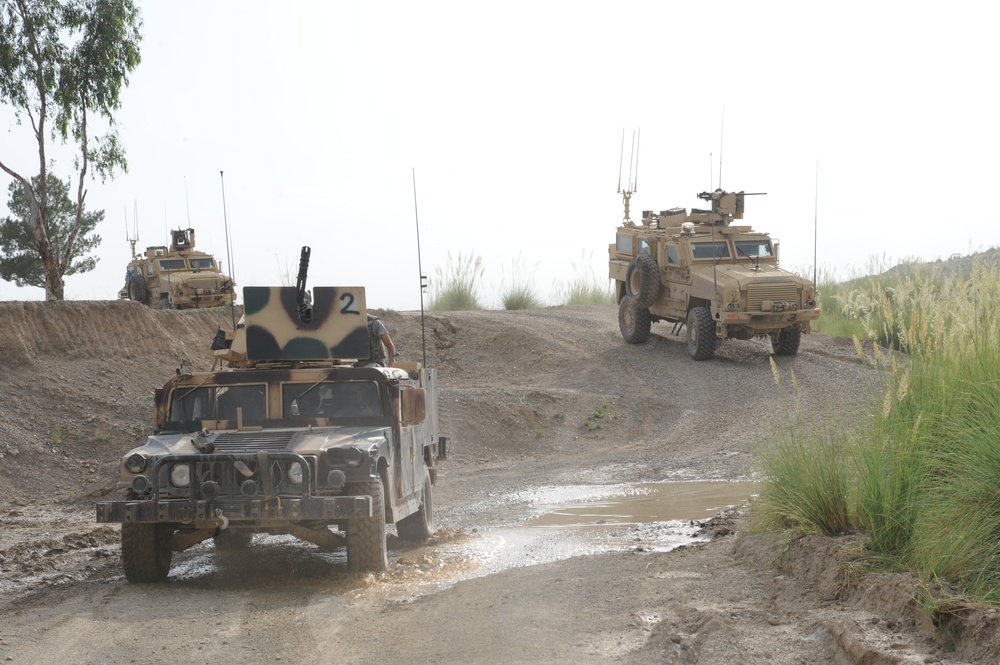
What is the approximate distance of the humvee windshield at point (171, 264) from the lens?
27.1 metres

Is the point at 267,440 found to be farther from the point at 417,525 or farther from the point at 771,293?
the point at 771,293

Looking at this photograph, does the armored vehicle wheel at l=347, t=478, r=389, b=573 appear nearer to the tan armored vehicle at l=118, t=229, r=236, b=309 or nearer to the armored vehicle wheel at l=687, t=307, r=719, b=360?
the armored vehicle wheel at l=687, t=307, r=719, b=360

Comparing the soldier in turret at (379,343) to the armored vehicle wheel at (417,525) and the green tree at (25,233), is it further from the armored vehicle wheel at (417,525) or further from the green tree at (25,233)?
the green tree at (25,233)

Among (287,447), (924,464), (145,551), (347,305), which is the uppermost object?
(347,305)

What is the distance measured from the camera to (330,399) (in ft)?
28.3

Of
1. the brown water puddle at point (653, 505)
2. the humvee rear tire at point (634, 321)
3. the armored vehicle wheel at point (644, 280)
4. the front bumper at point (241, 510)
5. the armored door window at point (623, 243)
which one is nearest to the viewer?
the front bumper at point (241, 510)

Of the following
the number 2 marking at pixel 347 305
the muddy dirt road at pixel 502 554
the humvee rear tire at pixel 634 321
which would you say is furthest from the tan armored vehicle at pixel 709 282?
the number 2 marking at pixel 347 305

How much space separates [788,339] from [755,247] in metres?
1.71

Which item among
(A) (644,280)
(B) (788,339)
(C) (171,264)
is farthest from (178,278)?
(B) (788,339)

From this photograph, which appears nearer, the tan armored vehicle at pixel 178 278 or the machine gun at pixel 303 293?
the machine gun at pixel 303 293

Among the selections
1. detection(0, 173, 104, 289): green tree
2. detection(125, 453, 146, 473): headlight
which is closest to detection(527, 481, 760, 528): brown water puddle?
detection(125, 453, 146, 473): headlight

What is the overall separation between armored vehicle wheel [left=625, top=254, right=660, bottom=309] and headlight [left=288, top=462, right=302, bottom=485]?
537 inches

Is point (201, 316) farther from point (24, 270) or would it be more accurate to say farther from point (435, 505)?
point (24, 270)

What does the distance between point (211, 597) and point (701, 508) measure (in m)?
5.00
